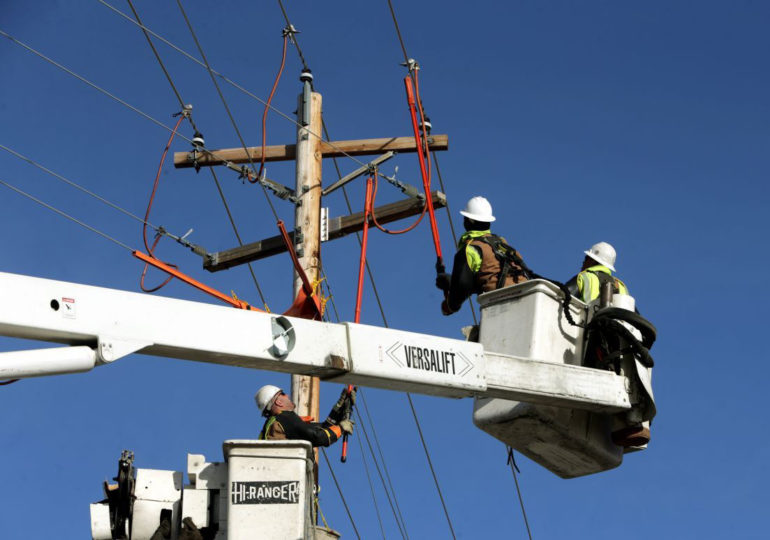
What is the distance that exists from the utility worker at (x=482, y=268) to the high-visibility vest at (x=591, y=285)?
392 mm

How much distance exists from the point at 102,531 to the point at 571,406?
2.85m

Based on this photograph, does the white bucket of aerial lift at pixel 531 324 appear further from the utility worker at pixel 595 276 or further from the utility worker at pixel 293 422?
the utility worker at pixel 293 422

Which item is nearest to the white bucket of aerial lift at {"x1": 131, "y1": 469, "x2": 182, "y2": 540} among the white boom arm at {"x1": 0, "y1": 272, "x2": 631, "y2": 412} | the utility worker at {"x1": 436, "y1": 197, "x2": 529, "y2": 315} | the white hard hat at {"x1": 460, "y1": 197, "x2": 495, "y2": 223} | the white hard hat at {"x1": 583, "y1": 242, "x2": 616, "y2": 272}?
the white boom arm at {"x1": 0, "y1": 272, "x2": 631, "y2": 412}

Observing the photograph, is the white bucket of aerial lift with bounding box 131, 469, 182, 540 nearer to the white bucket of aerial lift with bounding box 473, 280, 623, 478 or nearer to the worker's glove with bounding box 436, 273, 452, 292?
the white bucket of aerial lift with bounding box 473, 280, 623, 478

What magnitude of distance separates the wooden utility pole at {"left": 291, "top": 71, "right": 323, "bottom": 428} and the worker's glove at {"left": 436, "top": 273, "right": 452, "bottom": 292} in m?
2.07

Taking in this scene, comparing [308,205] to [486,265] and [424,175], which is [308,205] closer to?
[424,175]

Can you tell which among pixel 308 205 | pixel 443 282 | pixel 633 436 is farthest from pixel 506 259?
pixel 308 205

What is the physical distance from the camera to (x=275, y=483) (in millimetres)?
8156

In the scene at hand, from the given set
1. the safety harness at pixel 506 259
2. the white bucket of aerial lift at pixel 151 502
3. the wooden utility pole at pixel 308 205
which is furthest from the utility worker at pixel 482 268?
the white bucket of aerial lift at pixel 151 502

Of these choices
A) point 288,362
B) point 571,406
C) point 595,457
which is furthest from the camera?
point 595,457

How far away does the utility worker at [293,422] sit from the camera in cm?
944

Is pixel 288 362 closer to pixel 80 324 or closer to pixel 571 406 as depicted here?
pixel 80 324

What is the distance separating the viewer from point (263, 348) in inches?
293

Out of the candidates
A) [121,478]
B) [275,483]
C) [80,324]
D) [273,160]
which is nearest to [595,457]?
[275,483]
